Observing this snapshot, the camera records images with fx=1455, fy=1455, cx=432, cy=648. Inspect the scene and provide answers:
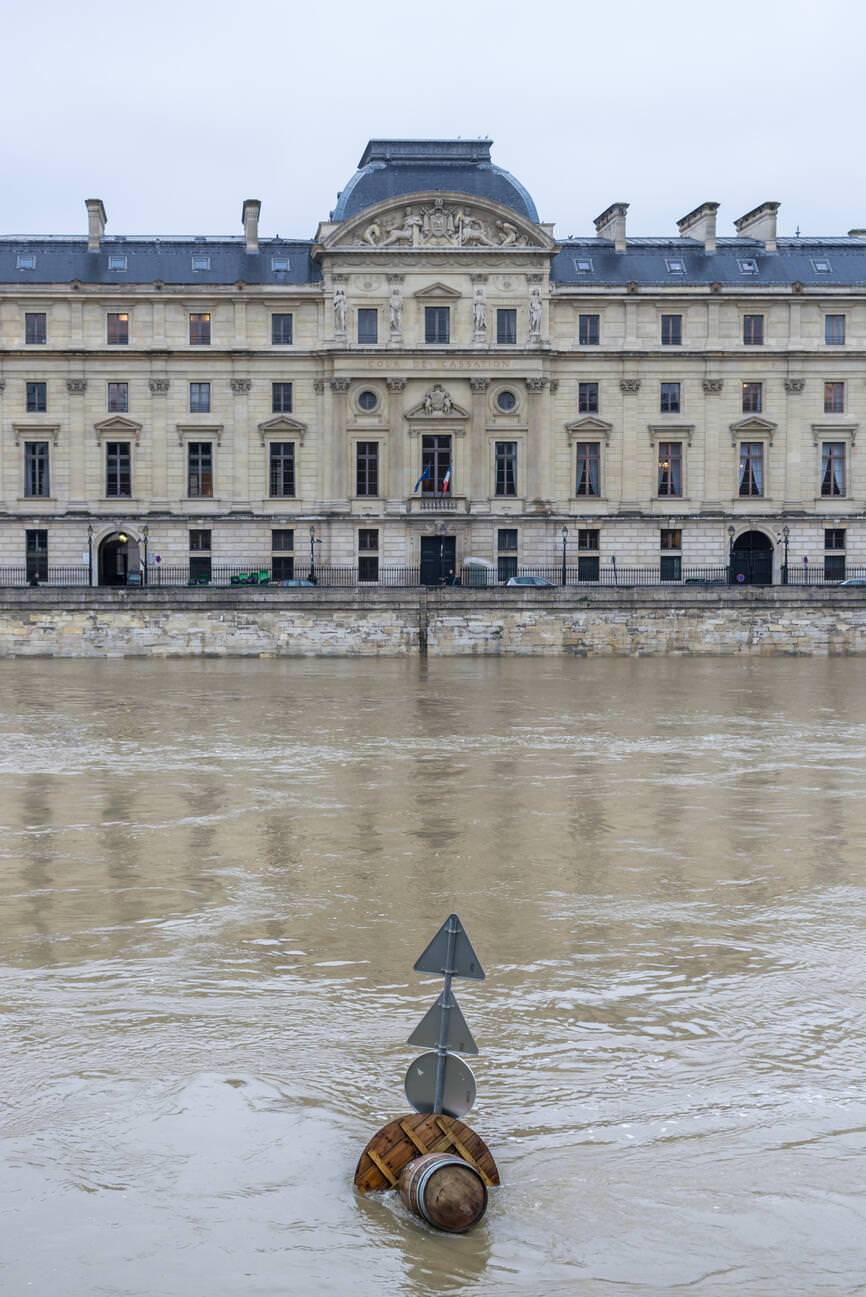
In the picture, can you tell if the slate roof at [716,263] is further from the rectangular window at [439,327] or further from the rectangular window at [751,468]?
the rectangular window at [751,468]

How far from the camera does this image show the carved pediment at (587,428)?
63.2m

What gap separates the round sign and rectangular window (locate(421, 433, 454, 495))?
5595 centimetres

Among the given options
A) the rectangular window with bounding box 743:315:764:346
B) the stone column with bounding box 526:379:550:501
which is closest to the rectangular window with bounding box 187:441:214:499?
the stone column with bounding box 526:379:550:501

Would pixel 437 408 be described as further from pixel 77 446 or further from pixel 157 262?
pixel 77 446

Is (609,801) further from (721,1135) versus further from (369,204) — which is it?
(369,204)

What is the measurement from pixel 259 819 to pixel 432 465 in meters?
46.8

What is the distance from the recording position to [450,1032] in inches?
275

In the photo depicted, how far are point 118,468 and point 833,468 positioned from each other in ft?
102

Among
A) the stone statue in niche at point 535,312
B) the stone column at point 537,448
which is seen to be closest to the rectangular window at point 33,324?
the stone statue in niche at point 535,312

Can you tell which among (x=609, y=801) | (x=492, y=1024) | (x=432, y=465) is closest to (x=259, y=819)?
(x=609, y=801)

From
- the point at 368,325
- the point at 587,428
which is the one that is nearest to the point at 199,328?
the point at 368,325

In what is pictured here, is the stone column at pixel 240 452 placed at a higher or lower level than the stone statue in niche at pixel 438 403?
lower

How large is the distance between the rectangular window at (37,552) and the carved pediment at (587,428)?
75.4ft

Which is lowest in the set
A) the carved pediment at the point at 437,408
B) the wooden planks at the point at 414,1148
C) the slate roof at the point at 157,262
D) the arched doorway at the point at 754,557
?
the wooden planks at the point at 414,1148
